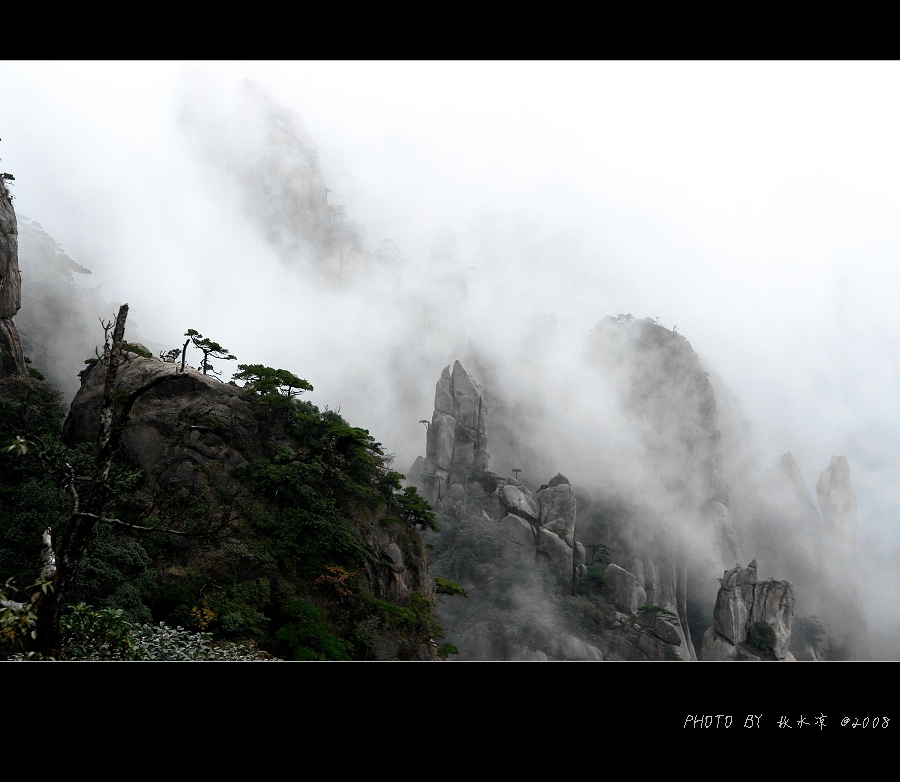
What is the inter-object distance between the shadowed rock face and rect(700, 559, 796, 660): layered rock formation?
34141mm

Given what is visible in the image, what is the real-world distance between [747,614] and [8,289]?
119ft

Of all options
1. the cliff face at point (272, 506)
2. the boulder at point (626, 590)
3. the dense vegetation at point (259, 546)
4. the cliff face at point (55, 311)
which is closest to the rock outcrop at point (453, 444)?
the boulder at point (626, 590)

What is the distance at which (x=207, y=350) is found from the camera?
40.6ft

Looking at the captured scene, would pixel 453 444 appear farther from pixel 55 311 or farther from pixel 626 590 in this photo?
pixel 55 311

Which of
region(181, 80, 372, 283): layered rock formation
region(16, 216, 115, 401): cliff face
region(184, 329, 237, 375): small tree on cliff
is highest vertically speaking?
region(181, 80, 372, 283): layered rock formation

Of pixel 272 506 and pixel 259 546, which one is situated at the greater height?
pixel 272 506

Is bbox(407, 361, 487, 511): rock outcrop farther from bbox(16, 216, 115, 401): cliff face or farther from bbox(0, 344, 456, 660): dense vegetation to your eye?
bbox(0, 344, 456, 660): dense vegetation

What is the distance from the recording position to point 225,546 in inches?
354

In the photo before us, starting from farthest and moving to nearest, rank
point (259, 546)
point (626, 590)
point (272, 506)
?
point (626, 590)
point (272, 506)
point (259, 546)

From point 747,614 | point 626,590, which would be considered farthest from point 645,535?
point 747,614

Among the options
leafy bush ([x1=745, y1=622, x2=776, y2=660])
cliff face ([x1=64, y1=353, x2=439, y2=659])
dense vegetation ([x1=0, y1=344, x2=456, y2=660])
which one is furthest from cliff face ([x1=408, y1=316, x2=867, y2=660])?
dense vegetation ([x1=0, y1=344, x2=456, y2=660])

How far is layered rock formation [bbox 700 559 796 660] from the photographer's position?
94.4 ft
